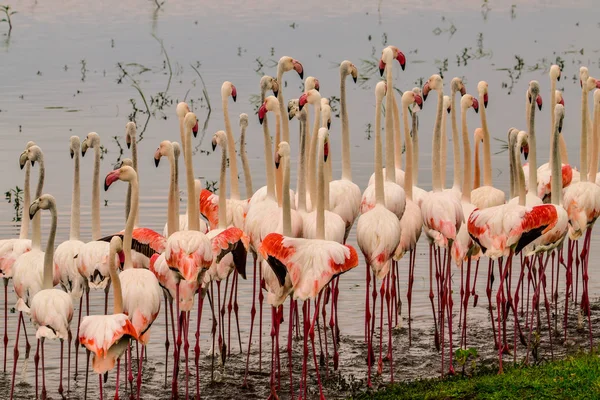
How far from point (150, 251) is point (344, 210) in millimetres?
1685

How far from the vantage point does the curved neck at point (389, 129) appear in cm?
1050

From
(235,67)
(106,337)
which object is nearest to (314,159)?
(106,337)

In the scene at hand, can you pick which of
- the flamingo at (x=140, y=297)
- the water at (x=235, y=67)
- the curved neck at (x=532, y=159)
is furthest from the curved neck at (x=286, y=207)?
the curved neck at (x=532, y=159)

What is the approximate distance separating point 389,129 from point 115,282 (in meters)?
2.95

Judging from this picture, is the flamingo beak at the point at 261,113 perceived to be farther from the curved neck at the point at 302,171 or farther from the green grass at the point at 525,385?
the green grass at the point at 525,385

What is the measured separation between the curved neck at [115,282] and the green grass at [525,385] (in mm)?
1895

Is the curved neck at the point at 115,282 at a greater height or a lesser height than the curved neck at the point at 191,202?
lesser

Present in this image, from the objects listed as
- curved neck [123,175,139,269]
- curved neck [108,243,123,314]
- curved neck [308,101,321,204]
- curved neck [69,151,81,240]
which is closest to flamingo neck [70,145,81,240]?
curved neck [69,151,81,240]

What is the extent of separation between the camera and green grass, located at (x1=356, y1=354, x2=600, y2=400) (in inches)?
327

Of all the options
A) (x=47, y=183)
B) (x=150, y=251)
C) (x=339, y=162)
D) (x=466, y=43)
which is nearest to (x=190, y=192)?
(x=150, y=251)

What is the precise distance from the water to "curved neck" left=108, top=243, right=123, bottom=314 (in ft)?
4.02

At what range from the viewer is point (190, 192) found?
973 centimetres

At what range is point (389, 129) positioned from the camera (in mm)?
10500

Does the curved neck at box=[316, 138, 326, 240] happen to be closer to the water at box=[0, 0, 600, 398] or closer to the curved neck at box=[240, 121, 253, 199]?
the curved neck at box=[240, 121, 253, 199]
